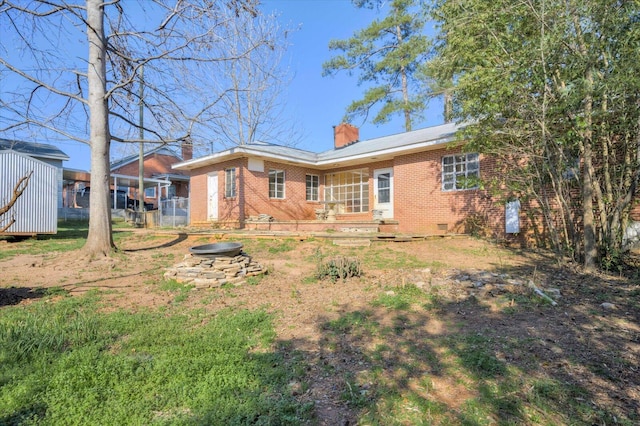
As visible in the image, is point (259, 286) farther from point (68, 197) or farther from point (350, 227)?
point (68, 197)

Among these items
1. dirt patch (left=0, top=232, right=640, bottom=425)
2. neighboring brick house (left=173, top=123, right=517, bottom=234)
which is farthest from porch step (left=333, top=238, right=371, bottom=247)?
neighboring brick house (left=173, top=123, right=517, bottom=234)

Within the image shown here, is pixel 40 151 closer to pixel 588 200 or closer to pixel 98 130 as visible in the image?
pixel 98 130

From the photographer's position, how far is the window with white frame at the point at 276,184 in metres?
14.5

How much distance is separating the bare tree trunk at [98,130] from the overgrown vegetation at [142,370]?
12.5 ft

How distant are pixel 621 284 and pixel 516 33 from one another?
472 cm

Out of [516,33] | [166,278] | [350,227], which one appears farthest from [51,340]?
[350,227]

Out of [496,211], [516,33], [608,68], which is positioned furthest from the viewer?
[496,211]

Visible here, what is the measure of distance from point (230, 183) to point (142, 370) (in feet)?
40.7

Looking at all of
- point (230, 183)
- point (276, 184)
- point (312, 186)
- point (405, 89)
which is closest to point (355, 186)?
point (312, 186)

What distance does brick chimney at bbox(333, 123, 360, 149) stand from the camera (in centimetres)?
1798

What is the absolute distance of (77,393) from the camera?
2.43m

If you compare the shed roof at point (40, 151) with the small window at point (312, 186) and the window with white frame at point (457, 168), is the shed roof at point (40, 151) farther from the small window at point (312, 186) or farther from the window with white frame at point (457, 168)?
the window with white frame at point (457, 168)

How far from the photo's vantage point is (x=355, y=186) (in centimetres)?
1524

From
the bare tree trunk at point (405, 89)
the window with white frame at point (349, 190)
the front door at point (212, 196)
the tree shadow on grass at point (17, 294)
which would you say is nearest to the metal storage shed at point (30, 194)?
the front door at point (212, 196)
